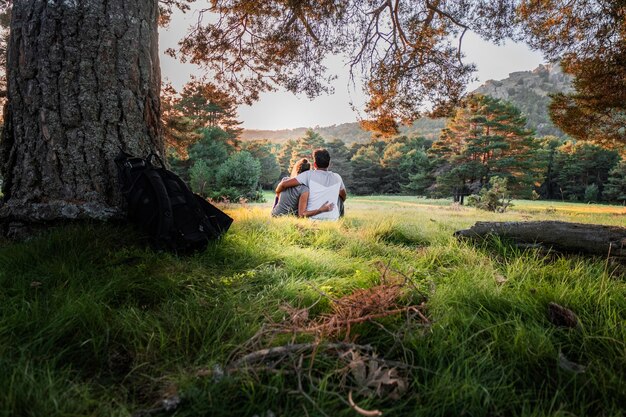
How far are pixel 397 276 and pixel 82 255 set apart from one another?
6.16ft

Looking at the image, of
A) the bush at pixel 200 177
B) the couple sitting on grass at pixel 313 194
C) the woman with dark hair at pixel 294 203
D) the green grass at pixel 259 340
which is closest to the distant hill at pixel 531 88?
the bush at pixel 200 177

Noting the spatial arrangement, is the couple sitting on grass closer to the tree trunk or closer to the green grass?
the tree trunk

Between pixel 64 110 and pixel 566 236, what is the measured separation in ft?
12.8

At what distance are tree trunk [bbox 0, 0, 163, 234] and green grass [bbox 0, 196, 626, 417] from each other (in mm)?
491

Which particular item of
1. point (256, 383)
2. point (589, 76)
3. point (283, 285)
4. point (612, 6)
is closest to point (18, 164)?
point (283, 285)

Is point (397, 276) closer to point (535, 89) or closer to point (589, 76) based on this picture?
point (589, 76)

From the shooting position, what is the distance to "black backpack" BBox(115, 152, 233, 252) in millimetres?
2111

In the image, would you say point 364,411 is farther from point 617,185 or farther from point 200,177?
point 617,185

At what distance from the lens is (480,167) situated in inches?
1339

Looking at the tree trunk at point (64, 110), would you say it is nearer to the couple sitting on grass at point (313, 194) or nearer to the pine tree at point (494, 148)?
the couple sitting on grass at point (313, 194)

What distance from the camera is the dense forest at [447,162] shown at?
26.2 metres

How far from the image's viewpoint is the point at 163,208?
6.95ft

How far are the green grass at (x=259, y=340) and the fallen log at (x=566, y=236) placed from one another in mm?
137

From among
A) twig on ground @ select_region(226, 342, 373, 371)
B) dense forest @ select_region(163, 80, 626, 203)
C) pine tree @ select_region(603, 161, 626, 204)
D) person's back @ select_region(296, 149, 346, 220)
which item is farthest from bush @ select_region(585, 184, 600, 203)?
twig on ground @ select_region(226, 342, 373, 371)
